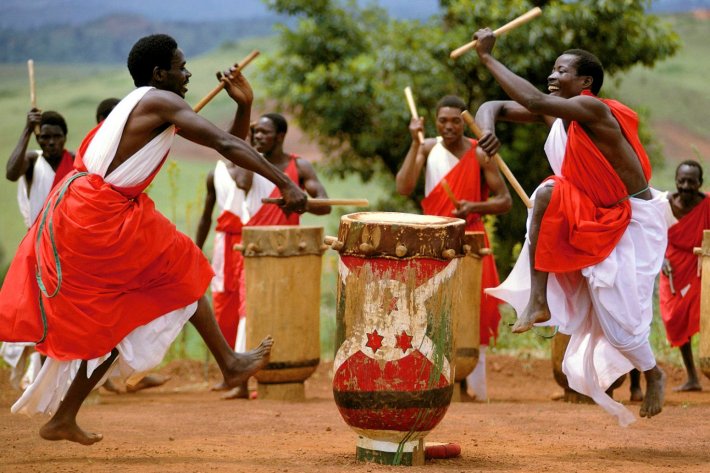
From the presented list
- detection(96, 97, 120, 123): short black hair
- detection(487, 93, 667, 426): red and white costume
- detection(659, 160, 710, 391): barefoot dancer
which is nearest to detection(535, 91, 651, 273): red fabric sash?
detection(487, 93, 667, 426): red and white costume

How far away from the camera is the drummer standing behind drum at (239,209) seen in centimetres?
880

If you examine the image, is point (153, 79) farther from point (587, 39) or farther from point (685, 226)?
point (587, 39)

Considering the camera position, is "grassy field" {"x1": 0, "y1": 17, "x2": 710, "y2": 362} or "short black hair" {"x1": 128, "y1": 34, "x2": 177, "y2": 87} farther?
"grassy field" {"x1": 0, "y1": 17, "x2": 710, "y2": 362}

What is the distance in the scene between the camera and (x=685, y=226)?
9.32 meters

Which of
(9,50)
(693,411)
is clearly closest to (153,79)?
(693,411)

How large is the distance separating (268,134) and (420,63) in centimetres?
537

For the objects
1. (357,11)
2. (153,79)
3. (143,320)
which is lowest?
(143,320)

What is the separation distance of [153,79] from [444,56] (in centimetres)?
887

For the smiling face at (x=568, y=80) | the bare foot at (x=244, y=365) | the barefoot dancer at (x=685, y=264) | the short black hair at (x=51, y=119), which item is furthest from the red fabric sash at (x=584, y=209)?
the short black hair at (x=51, y=119)

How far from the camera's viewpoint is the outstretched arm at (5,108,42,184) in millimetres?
8086

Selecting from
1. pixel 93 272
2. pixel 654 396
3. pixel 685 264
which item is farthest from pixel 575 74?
pixel 685 264

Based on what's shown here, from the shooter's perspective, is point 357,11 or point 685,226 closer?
point 685,226

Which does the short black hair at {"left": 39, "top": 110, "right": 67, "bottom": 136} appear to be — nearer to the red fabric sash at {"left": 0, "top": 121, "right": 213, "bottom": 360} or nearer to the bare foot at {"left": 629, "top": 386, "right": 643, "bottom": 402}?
the red fabric sash at {"left": 0, "top": 121, "right": 213, "bottom": 360}

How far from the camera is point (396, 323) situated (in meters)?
5.05
